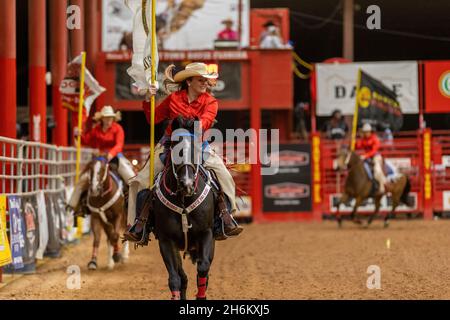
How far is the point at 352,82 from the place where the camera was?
1098 inches

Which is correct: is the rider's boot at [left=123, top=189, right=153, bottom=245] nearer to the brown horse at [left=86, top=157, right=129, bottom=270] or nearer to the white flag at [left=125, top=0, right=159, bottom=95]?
the white flag at [left=125, top=0, right=159, bottom=95]

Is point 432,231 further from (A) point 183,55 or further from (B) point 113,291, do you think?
(B) point 113,291

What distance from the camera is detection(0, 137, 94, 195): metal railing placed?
1433cm

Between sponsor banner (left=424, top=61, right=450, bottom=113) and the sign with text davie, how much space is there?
12.0 ft

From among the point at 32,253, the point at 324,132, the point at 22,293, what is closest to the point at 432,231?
the point at 324,132

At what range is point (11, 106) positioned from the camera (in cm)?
1543

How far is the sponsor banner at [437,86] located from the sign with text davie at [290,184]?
12.0ft

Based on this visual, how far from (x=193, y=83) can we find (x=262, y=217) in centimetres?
1747

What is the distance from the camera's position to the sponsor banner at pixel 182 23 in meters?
28.9

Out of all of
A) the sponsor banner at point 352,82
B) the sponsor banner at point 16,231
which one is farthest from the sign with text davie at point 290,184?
the sponsor banner at point 16,231

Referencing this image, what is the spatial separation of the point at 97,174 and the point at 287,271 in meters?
3.34

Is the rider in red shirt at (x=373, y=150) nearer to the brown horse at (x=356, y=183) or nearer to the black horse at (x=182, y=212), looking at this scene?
the brown horse at (x=356, y=183)

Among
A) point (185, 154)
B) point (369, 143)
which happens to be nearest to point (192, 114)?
point (185, 154)

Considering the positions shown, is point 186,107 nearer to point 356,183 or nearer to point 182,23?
point 356,183
